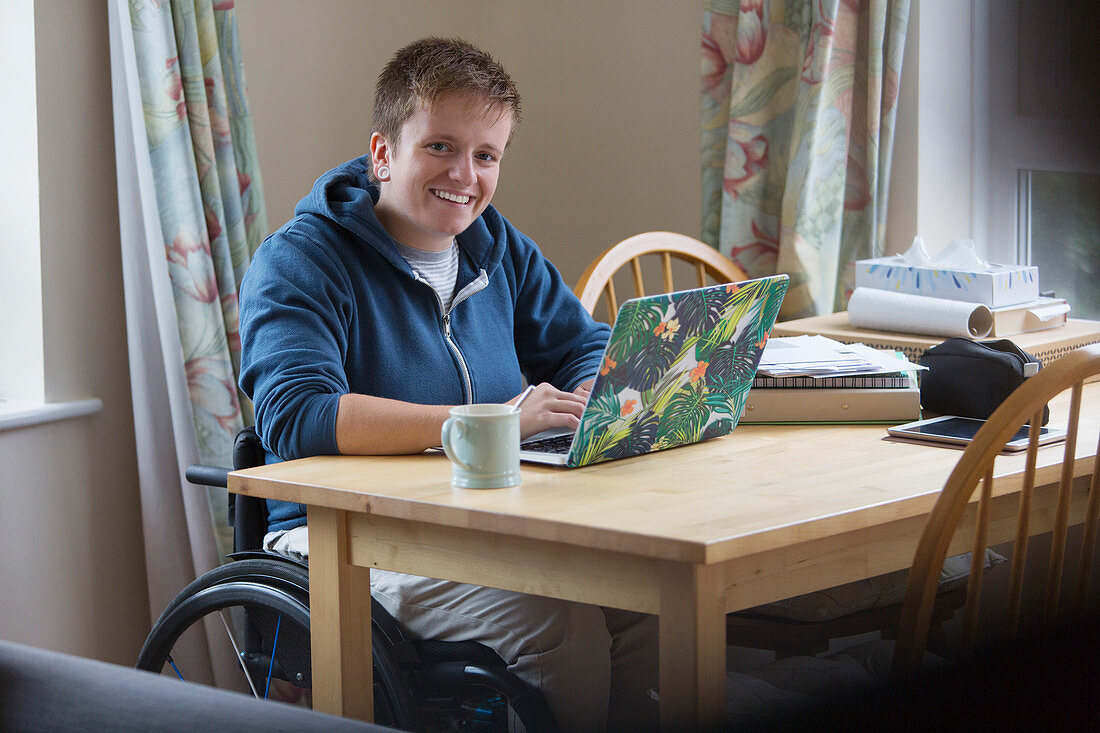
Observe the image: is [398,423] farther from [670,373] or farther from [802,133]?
[802,133]

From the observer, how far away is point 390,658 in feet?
4.23

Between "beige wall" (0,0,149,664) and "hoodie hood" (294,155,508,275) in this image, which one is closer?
"hoodie hood" (294,155,508,275)

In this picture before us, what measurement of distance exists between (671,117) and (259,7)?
97 centimetres

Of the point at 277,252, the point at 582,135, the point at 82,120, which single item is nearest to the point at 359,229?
the point at 277,252

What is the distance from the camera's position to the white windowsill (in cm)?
194

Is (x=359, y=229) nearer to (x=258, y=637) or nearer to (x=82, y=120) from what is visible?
(x=258, y=637)

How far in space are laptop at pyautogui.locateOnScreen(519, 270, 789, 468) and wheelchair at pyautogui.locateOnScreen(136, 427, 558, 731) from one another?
27cm

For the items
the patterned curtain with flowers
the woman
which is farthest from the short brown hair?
the patterned curtain with flowers

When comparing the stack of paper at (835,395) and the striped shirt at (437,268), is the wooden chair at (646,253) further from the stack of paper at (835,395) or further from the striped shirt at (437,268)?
the stack of paper at (835,395)

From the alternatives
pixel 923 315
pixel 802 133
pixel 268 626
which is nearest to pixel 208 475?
pixel 268 626

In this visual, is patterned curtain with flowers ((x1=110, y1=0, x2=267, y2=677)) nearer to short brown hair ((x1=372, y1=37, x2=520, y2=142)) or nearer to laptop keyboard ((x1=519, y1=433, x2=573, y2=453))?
short brown hair ((x1=372, y1=37, x2=520, y2=142))

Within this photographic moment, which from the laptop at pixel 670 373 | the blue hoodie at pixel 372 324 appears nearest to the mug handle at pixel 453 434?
the laptop at pixel 670 373

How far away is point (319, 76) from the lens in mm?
2559

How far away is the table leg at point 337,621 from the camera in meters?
1.20
